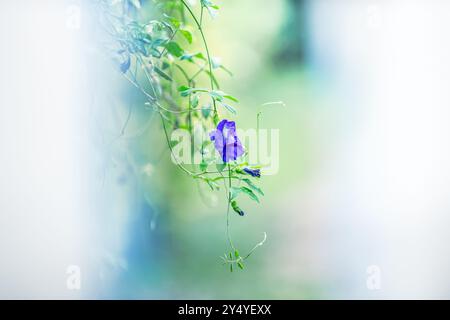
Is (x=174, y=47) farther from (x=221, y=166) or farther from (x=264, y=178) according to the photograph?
(x=264, y=178)

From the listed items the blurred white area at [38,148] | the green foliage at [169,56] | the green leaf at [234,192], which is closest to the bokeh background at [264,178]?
the blurred white area at [38,148]

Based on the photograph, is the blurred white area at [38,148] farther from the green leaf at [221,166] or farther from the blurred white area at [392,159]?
the blurred white area at [392,159]

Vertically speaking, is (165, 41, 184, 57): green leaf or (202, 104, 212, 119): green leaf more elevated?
(165, 41, 184, 57): green leaf

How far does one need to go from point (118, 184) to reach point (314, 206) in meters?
0.53

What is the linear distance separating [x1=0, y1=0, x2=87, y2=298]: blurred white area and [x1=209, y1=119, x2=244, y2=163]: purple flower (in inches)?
19.4

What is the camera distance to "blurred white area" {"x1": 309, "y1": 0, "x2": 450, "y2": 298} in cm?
107

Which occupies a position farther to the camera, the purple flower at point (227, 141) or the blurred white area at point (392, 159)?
the blurred white area at point (392, 159)

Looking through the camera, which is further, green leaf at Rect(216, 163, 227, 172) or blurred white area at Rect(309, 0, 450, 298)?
blurred white area at Rect(309, 0, 450, 298)

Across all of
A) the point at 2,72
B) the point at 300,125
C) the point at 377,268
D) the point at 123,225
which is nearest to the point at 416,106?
the point at 300,125

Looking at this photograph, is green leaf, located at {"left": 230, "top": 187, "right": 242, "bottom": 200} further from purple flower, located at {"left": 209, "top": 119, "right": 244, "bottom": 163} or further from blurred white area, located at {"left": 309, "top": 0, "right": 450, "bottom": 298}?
blurred white area, located at {"left": 309, "top": 0, "right": 450, "bottom": 298}

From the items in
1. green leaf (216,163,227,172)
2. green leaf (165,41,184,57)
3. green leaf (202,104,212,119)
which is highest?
green leaf (165,41,184,57)

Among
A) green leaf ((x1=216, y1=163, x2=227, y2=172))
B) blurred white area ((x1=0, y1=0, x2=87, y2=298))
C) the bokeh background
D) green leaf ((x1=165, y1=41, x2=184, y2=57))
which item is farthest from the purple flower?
blurred white area ((x1=0, y1=0, x2=87, y2=298))

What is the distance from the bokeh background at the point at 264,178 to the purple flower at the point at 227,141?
37cm

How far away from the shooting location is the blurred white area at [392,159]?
1.07m
